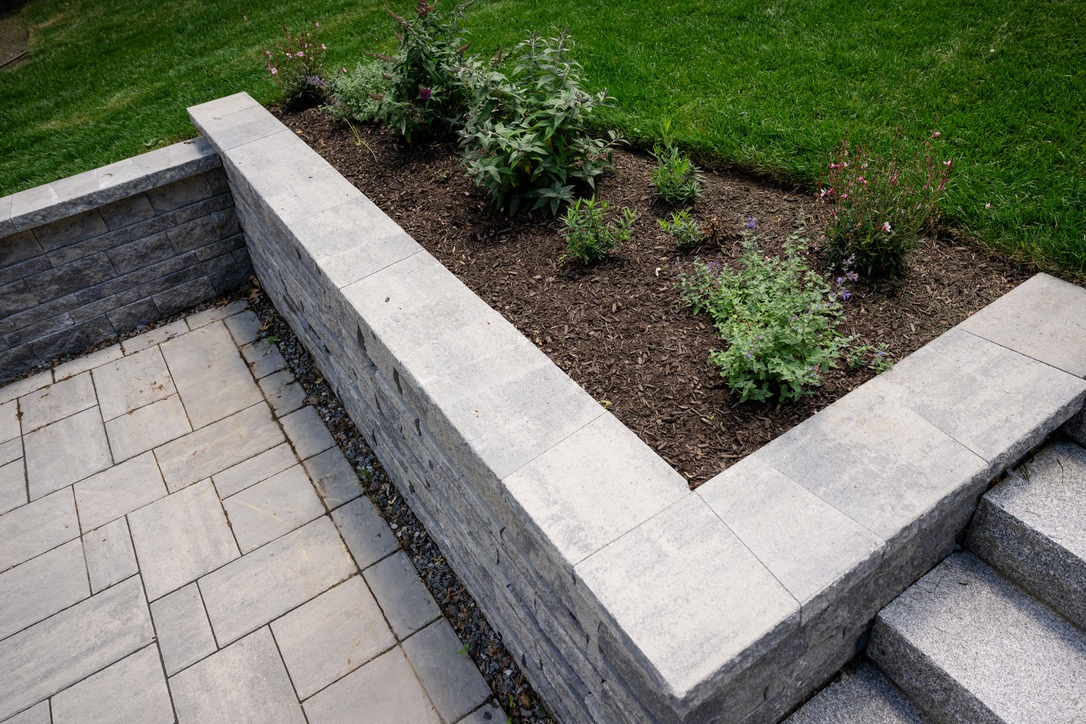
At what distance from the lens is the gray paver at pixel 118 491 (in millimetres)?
3414

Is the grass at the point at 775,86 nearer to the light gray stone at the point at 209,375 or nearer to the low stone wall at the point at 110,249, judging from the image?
the low stone wall at the point at 110,249

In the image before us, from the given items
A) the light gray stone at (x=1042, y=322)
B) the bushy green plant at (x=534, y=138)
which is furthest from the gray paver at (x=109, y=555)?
the light gray stone at (x=1042, y=322)

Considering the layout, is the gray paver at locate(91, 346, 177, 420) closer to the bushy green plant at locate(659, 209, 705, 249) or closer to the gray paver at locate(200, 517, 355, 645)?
the gray paver at locate(200, 517, 355, 645)

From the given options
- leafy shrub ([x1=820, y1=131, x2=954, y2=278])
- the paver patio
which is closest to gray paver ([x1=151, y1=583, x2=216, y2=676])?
the paver patio

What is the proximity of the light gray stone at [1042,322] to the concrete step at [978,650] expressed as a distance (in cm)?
72

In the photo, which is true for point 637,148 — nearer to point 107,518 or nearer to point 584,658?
point 584,658

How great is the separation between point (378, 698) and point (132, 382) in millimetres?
2585

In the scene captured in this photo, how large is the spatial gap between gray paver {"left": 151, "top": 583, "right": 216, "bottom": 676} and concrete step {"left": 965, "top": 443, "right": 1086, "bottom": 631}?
9.38 feet

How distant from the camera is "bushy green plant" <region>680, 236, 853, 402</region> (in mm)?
2289

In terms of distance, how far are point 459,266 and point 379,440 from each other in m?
0.91

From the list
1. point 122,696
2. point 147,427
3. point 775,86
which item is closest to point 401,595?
point 122,696

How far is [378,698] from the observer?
2662mm

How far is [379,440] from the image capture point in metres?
3.36

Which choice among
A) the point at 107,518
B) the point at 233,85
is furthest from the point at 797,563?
the point at 233,85
